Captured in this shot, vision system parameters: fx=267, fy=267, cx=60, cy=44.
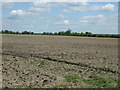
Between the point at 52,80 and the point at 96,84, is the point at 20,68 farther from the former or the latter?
the point at 96,84

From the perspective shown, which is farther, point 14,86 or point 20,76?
point 20,76

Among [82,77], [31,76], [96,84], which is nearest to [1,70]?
[31,76]

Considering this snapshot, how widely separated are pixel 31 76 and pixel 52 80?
3.50 ft

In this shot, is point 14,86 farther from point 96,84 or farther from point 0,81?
point 96,84

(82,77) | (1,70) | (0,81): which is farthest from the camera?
(1,70)

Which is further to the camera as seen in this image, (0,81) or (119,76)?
(119,76)

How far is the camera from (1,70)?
11.4 metres

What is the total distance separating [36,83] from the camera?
30.5ft

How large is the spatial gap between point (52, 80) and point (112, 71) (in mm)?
3337

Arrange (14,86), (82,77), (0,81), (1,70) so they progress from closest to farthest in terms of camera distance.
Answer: (14,86) < (0,81) < (82,77) < (1,70)

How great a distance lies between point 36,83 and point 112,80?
2829mm

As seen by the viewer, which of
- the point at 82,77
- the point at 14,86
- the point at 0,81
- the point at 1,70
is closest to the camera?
the point at 14,86

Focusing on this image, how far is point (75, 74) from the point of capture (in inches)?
431

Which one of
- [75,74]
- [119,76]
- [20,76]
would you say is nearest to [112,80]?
[119,76]
